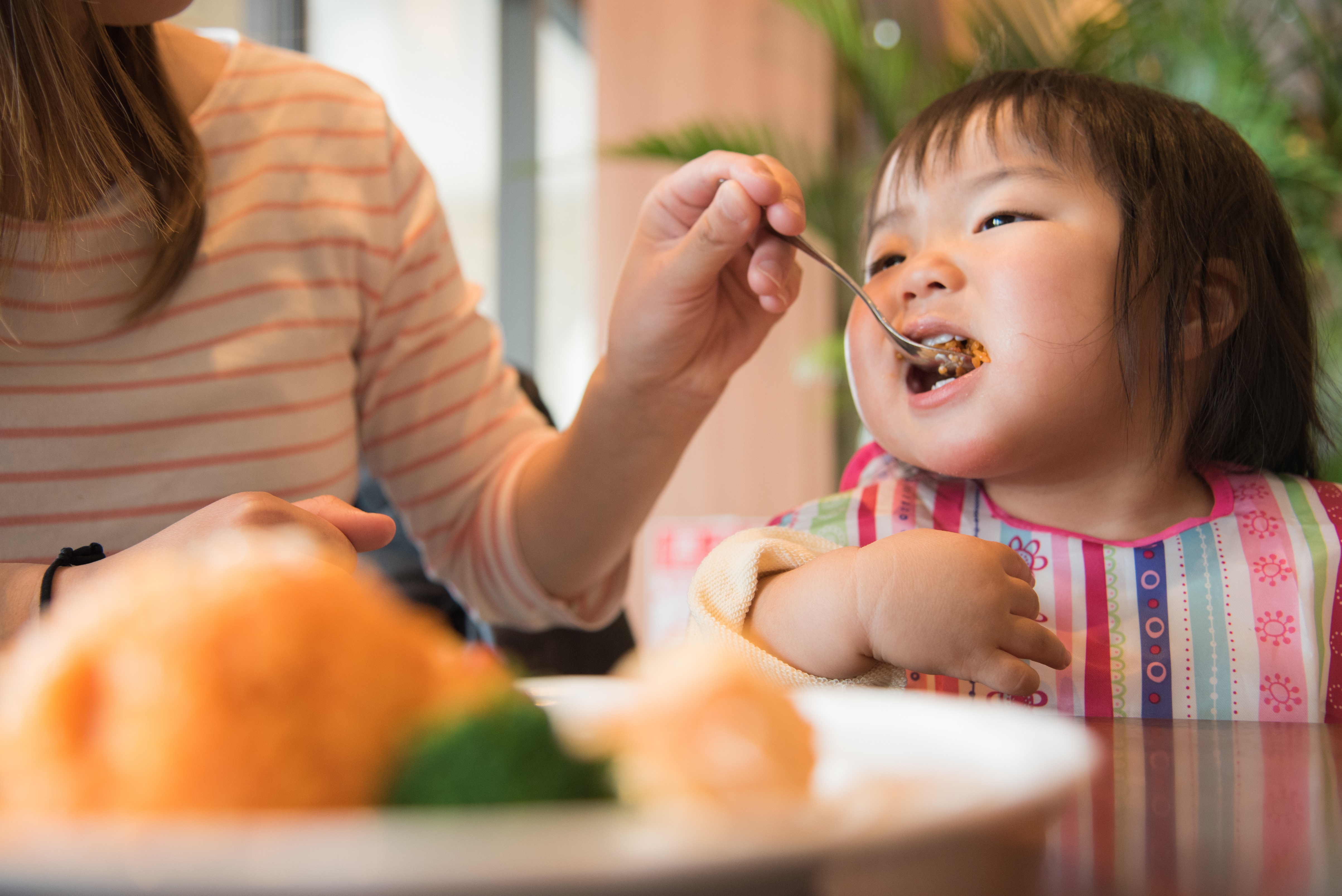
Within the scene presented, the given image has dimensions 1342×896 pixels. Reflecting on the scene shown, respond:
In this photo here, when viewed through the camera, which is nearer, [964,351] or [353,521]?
[353,521]

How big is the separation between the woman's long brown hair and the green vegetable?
0.68 meters

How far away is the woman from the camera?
2.62 feet

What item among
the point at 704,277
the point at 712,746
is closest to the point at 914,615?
the point at 704,277

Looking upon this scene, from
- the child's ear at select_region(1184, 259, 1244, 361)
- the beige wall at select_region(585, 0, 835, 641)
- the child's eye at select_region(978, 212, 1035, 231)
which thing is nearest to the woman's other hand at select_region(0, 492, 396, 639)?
the child's eye at select_region(978, 212, 1035, 231)

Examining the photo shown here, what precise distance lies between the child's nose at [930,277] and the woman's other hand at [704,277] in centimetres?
10

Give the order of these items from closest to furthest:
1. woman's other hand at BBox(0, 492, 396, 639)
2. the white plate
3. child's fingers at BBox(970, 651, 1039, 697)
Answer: the white plate, woman's other hand at BBox(0, 492, 396, 639), child's fingers at BBox(970, 651, 1039, 697)

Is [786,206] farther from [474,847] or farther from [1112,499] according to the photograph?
[474,847]

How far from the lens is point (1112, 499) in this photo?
941 mm

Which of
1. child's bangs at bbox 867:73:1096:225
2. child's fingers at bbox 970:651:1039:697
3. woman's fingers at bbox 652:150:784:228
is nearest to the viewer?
child's fingers at bbox 970:651:1039:697

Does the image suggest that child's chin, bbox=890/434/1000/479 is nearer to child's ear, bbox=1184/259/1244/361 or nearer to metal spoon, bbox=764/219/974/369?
metal spoon, bbox=764/219/974/369

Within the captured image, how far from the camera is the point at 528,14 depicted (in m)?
3.35

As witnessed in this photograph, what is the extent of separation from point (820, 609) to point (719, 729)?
49cm

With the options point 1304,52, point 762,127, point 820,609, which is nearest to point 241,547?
point 820,609

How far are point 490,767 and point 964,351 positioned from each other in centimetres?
76
